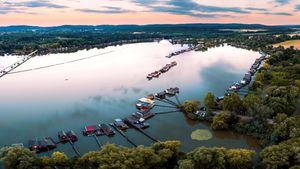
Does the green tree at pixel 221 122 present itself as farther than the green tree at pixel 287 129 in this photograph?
Yes

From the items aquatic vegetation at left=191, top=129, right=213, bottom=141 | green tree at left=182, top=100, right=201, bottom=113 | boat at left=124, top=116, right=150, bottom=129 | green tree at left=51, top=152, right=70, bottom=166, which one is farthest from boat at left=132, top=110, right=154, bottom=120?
green tree at left=51, top=152, right=70, bottom=166

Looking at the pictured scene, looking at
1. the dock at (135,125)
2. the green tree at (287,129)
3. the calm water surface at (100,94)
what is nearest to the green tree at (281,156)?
the green tree at (287,129)

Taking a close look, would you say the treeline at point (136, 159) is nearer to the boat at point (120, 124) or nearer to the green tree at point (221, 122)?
the green tree at point (221, 122)

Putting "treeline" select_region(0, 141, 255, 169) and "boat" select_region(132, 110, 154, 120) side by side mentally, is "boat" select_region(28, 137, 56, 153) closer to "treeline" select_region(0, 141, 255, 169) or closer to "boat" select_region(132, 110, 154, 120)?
"treeline" select_region(0, 141, 255, 169)

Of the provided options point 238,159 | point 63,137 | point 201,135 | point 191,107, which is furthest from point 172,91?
point 238,159

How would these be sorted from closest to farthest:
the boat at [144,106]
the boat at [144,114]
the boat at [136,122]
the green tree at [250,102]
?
1. the boat at [136,122]
2. the green tree at [250,102]
3. the boat at [144,114]
4. the boat at [144,106]

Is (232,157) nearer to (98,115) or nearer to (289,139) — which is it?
(289,139)

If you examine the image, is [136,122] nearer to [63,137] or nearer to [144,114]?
[144,114]
